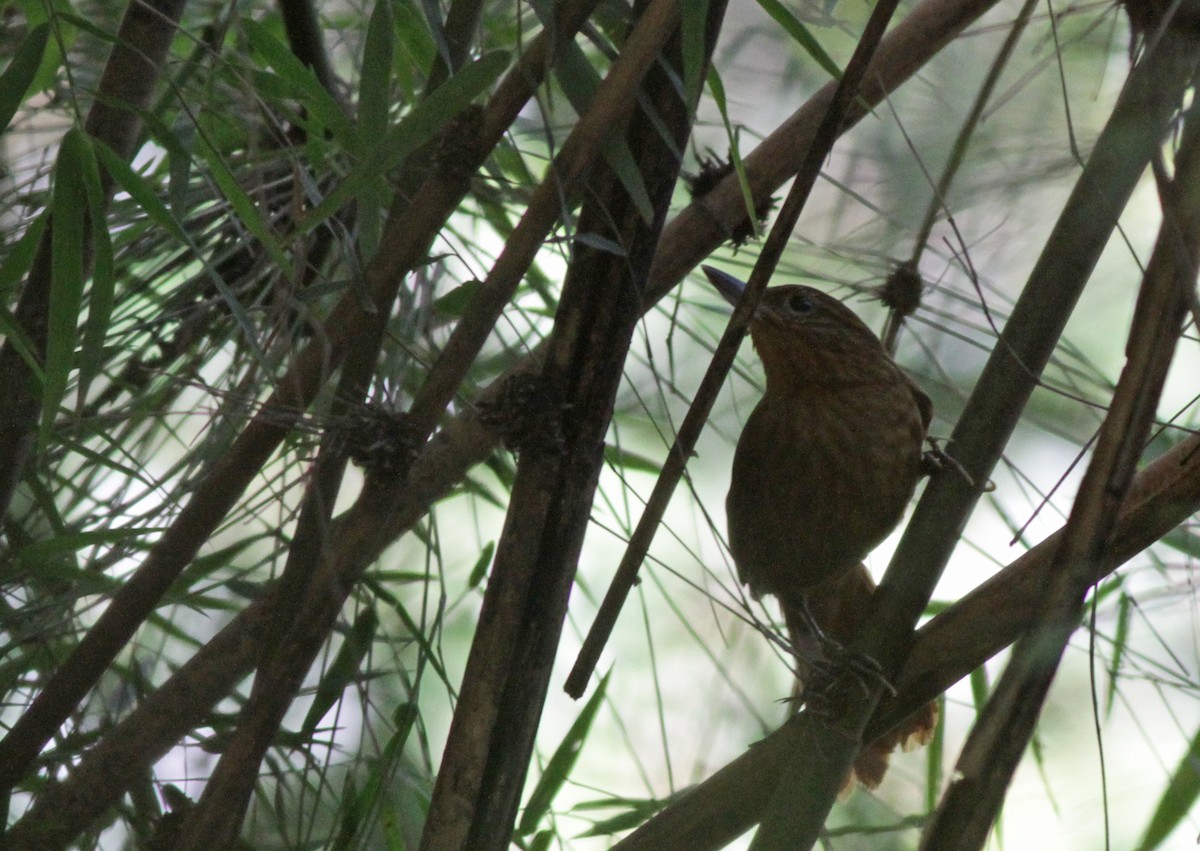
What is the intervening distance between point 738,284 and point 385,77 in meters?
0.68

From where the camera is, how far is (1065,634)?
2.04 ft

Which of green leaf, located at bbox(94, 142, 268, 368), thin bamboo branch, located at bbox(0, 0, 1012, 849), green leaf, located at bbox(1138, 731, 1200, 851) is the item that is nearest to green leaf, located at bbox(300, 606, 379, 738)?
thin bamboo branch, located at bbox(0, 0, 1012, 849)

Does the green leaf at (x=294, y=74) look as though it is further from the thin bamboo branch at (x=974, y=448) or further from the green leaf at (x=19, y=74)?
the thin bamboo branch at (x=974, y=448)

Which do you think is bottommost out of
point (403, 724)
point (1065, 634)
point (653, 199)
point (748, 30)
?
point (1065, 634)

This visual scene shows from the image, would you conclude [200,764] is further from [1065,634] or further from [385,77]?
[1065,634]

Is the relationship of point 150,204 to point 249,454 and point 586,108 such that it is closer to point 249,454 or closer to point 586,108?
point 249,454

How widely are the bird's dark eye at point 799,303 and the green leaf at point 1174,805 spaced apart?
84 cm

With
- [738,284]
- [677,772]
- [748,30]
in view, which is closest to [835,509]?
[738,284]

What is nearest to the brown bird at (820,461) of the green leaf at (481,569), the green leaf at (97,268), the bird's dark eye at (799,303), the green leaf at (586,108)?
the bird's dark eye at (799,303)

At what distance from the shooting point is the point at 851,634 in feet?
5.61

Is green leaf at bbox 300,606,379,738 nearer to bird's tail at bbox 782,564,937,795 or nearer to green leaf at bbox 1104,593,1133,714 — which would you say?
bird's tail at bbox 782,564,937,795

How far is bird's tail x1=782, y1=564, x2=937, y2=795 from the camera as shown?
179 cm

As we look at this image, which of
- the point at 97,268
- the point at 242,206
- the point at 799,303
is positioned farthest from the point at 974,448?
the point at 799,303

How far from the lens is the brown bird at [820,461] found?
1753 millimetres
